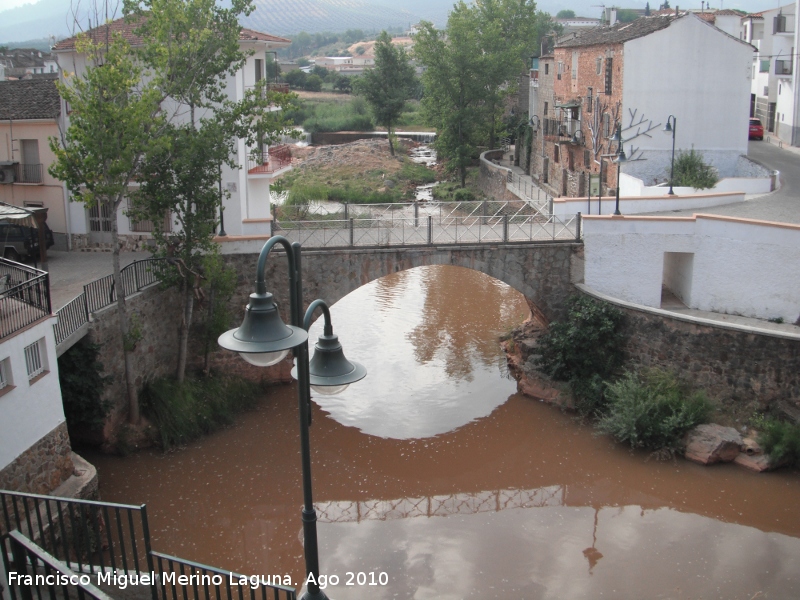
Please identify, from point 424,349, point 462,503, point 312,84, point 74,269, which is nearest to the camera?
point 462,503

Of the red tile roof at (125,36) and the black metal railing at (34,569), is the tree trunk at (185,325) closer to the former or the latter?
the red tile roof at (125,36)

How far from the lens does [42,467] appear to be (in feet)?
45.2

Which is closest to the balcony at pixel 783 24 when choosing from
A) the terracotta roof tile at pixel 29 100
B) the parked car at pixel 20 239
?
the terracotta roof tile at pixel 29 100

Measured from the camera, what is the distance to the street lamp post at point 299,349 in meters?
6.68

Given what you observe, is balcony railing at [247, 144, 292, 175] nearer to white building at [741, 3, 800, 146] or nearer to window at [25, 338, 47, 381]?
window at [25, 338, 47, 381]

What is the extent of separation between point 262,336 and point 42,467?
9.00 metres

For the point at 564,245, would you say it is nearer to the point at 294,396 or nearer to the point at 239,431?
the point at 294,396

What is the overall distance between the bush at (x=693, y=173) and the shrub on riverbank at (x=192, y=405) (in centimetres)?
1607

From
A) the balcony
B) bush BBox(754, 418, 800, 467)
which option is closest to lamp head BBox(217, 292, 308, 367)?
bush BBox(754, 418, 800, 467)

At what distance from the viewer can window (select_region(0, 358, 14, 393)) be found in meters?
12.9

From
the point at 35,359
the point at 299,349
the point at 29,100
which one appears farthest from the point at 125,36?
the point at 299,349

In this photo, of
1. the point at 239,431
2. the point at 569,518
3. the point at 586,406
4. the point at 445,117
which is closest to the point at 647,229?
the point at 586,406

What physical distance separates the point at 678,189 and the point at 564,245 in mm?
6329

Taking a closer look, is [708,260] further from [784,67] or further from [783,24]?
[783,24]
